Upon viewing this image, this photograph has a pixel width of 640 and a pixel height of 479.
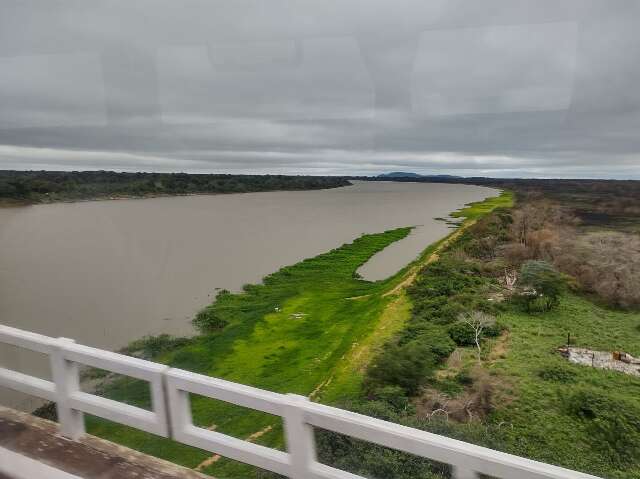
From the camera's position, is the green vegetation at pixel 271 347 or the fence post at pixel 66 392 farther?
the green vegetation at pixel 271 347

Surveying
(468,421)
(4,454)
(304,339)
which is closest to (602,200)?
(468,421)

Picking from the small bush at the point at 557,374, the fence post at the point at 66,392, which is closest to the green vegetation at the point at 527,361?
the small bush at the point at 557,374

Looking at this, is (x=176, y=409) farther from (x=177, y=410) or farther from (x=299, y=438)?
(x=299, y=438)

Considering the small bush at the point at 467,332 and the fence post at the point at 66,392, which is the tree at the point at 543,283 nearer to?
the small bush at the point at 467,332

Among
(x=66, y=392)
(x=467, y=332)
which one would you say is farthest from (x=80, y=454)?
(x=467, y=332)

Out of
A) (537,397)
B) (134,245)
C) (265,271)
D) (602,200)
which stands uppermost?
(602,200)

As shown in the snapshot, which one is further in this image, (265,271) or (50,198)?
(265,271)

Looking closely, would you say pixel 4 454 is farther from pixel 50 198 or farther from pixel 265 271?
pixel 265 271
